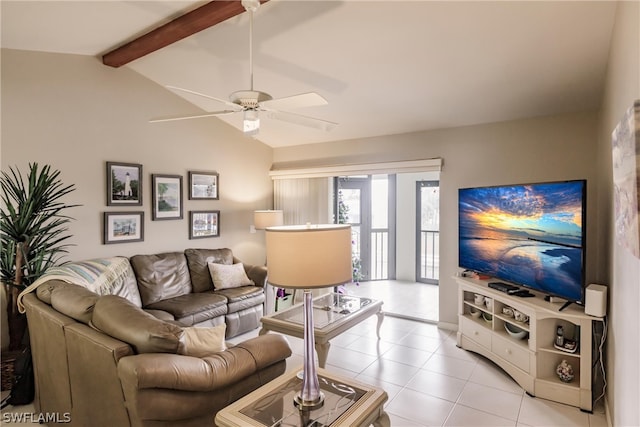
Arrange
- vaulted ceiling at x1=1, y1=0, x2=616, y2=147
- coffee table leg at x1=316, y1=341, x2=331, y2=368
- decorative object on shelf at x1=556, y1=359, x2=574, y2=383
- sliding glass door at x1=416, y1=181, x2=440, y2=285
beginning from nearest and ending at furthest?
vaulted ceiling at x1=1, y1=0, x2=616, y2=147 → decorative object on shelf at x1=556, y1=359, x2=574, y2=383 → coffee table leg at x1=316, y1=341, x2=331, y2=368 → sliding glass door at x1=416, y1=181, x2=440, y2=285

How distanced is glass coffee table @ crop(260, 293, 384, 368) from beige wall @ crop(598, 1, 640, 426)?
1.89 meters

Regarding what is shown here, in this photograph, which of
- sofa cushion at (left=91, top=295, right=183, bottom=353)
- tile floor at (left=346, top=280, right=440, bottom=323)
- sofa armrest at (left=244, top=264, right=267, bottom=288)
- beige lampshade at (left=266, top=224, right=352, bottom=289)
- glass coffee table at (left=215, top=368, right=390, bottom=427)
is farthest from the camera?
tile floor at (left=346, top=280, right=440, bottom=323)

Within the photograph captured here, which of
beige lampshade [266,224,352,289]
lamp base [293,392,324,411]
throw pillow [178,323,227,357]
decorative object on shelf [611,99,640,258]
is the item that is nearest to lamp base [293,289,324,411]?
lamp base [293,392,324,411]

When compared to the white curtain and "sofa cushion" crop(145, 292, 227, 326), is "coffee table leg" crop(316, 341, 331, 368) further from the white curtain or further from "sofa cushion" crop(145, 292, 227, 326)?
the white curtain

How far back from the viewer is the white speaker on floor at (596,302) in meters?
2.56

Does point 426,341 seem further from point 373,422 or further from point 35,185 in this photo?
point 35,185

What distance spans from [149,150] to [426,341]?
3.90 meters

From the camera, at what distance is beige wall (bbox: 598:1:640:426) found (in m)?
1.54

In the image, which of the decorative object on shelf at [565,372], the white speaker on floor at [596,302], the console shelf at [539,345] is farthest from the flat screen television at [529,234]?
the decorative object on shelf at [565,372]

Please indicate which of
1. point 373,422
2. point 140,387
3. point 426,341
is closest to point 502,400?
point 426,341

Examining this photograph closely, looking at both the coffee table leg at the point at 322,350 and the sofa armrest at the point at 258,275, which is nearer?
the coffee table leg at the point at 322,350

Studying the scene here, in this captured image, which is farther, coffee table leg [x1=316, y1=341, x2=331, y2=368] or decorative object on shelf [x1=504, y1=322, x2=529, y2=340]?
decorative object on shelf [x1=504, y1=322, x2=529, y2=340]

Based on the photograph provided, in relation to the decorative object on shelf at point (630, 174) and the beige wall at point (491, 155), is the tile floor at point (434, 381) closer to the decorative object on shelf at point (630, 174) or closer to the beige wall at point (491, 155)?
the beige wall at point (491, 155)

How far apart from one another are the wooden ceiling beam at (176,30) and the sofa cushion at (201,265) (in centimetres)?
229
